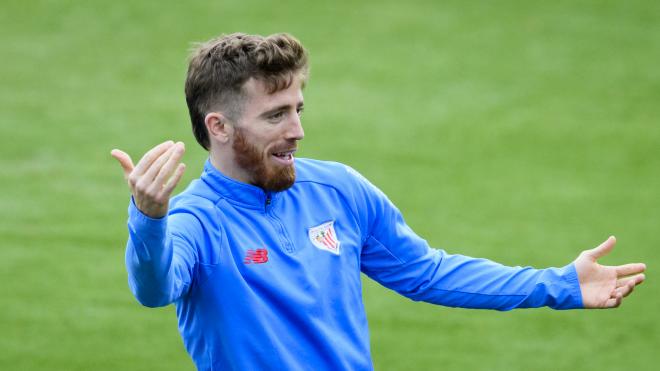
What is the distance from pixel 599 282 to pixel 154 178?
5.88ft

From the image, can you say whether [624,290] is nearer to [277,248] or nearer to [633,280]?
[633,280]

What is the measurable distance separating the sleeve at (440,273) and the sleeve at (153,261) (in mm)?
859

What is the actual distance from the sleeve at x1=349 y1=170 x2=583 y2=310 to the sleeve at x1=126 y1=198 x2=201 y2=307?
0.86 metres

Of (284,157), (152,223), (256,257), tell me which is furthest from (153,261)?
(284,157)

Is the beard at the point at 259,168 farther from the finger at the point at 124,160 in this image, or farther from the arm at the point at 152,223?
the finger at the point at 124,160

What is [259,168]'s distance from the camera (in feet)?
11.9

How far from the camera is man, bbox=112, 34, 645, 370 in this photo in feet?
11.4

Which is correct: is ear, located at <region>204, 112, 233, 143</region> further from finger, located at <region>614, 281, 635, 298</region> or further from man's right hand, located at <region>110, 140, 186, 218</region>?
finger, located at <region>614, 281, 635, 298</region>

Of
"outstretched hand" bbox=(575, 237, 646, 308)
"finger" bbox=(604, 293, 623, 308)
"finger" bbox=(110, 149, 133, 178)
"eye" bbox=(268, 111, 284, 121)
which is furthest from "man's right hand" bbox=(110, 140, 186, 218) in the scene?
"finger" bbox=(604, 293, 623, 308)

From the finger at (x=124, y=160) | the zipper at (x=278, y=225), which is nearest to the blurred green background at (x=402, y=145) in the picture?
the zipper at (x=278, y=225)

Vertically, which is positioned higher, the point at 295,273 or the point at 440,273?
the point at 295,273

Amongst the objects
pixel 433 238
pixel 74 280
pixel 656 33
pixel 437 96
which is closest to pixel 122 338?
pixel 74 280

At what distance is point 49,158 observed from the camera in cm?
971

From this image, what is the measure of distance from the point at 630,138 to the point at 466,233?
2491mm
